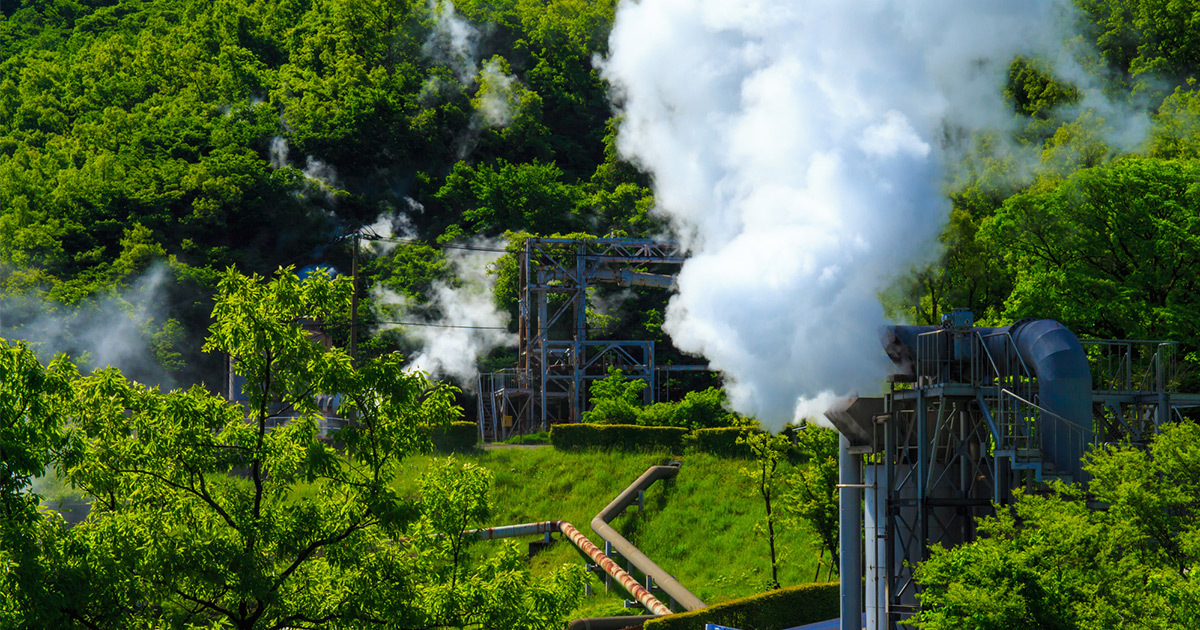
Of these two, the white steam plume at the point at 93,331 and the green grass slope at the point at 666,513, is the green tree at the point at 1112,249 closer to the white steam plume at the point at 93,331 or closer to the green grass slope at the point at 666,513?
the green grass slope at the point at 666,513

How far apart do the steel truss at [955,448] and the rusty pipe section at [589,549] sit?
6.68m

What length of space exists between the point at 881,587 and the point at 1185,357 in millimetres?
14330

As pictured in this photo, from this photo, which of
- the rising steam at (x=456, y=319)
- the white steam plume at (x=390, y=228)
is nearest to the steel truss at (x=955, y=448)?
the rising steam at (x=456, y=319)

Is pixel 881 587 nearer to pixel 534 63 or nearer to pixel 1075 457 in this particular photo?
pixel 1075 457

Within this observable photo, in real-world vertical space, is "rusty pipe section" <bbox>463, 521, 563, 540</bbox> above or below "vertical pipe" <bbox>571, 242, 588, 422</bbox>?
below

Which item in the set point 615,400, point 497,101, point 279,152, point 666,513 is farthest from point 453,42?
point 666,513

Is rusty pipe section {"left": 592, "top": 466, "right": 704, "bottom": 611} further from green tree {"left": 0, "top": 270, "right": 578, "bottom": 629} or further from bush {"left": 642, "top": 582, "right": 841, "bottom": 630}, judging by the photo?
green tree {"left": 0, "top": 270, "right": 578, "bottom": 629}

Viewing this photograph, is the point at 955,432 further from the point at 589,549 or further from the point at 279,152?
the point at 279,152

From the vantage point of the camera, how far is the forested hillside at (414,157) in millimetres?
38656

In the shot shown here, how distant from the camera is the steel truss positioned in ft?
83.4

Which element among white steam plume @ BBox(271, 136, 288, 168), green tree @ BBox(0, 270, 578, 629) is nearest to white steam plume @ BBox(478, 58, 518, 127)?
white steam plume @ BBox(271, 136, 288, 168)

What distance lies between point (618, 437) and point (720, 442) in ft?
14.6

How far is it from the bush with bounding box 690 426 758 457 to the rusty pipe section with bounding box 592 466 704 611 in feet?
6.01

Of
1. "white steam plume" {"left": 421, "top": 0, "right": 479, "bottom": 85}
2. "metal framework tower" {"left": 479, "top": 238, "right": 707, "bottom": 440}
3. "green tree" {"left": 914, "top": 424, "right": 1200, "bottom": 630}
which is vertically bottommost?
"green tree" {"left": 914, "top": 424, "right": 1200, "bottom": 630}
